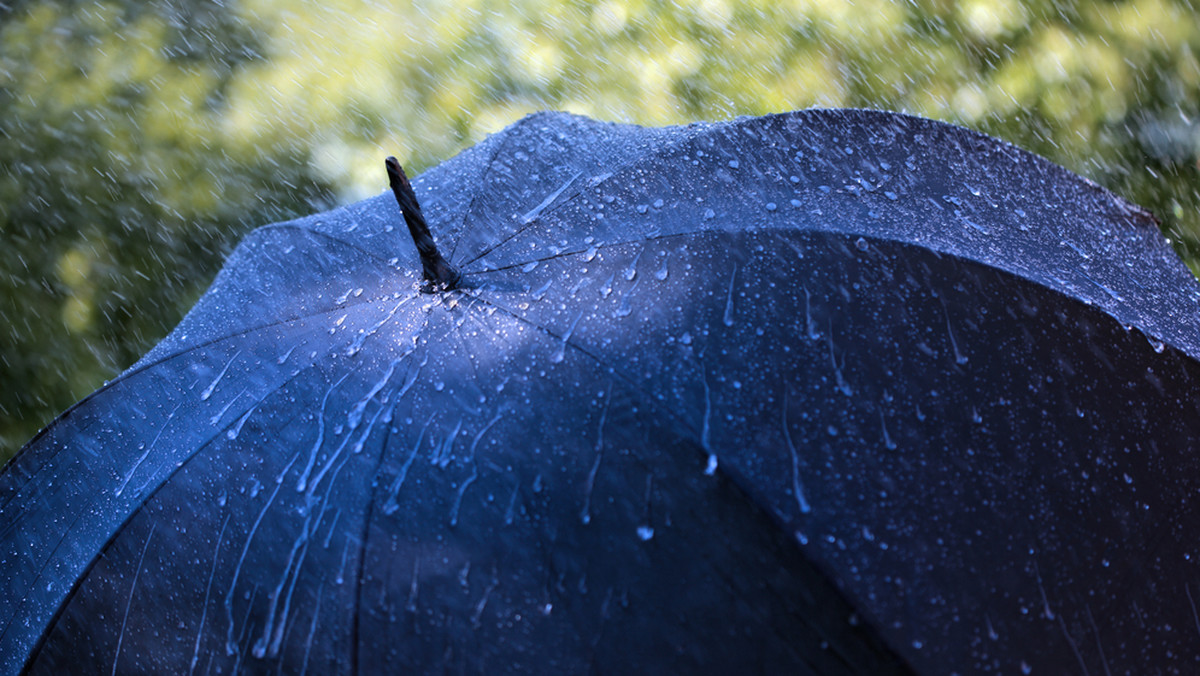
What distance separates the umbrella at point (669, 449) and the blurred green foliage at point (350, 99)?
207cm

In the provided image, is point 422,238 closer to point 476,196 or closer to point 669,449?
point 476,196

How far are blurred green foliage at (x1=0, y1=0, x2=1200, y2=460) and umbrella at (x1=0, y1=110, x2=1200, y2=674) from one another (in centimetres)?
207

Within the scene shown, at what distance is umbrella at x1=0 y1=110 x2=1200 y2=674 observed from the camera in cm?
113

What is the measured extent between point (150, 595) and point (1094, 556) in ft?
4.32

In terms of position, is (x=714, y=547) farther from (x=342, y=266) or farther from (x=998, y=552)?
(x=342, y=266)

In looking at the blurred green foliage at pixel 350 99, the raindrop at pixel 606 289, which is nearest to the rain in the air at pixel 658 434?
the raindrop at pixel 606 289

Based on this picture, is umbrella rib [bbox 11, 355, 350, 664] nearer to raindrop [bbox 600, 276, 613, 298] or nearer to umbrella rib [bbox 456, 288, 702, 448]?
umbrella rib [bbox 456, 288, 702, 448]

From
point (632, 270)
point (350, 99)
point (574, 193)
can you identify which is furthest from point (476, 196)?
point (350, 99)

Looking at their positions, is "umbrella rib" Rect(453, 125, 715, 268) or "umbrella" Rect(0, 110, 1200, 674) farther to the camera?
"umbrella rib" Rect(453, 125, 715, 268)

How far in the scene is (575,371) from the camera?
1217 mm

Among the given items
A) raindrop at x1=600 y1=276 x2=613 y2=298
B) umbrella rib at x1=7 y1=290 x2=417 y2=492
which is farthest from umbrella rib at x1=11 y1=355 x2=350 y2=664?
raindrop at x1=600 y1=276 x2=613 y2=298

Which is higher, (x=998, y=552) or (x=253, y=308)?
(x=253, y=308)

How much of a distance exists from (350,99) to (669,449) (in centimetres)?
339

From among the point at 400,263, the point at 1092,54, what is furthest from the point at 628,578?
the point at 1092,54
